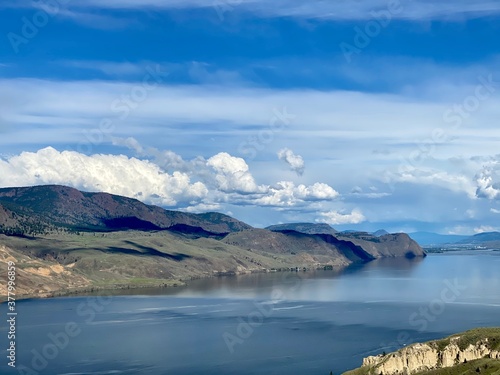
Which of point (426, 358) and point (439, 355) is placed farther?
point (439, 355)

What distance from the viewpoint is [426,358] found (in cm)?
14388

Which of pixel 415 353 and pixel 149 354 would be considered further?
pixel 149 354

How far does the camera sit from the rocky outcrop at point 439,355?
14088cm

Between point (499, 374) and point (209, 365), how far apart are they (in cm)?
8461

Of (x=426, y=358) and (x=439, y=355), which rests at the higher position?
(x=439, y=355)

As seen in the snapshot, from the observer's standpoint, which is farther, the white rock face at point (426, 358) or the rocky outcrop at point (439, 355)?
the rocky outcrop at point (439, 355)

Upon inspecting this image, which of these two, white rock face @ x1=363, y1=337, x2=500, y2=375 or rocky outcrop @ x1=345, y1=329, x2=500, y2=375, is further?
rocky outcrop @ x1=345, y1=329, x2=500, y2=375

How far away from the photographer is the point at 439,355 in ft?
474

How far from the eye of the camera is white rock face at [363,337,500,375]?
5541 inches

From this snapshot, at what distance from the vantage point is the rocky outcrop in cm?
14088

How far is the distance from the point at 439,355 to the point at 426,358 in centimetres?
308

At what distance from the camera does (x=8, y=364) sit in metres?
184

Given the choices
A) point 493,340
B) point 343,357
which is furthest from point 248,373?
point 493,340

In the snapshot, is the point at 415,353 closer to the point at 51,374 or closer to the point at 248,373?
the point at 248,373
